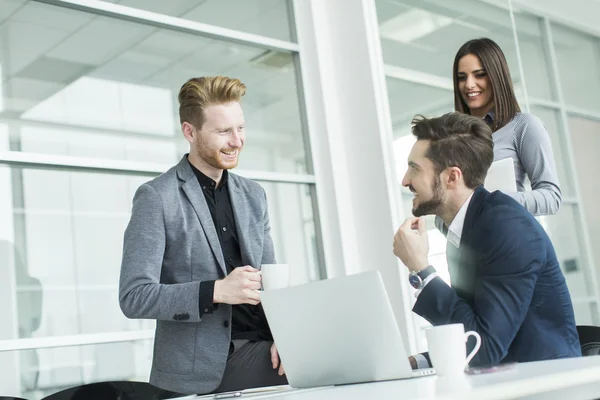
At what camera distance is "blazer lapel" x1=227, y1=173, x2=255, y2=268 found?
2.50 m

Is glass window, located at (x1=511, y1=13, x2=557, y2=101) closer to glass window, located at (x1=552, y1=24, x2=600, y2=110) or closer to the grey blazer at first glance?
glass window, located at (x1=552, y1=24, x2=600, y2=110)

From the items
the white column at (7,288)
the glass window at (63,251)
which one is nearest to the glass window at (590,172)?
the glass window at (63,251)

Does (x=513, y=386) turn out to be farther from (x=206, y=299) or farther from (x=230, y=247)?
(x=230, y=247)

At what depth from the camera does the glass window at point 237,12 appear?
414cm

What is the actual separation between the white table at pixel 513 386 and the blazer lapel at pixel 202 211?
1.16 metres

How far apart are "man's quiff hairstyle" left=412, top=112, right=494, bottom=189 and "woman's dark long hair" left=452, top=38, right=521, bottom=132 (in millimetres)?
887

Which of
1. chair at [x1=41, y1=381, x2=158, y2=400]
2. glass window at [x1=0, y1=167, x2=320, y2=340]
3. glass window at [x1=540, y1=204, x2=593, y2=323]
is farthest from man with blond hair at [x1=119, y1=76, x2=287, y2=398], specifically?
glass window at [x1=540, y1=204, x2=593, y2=323]

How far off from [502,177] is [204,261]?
100 centimetres

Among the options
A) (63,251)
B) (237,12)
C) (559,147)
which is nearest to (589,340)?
(559,147)

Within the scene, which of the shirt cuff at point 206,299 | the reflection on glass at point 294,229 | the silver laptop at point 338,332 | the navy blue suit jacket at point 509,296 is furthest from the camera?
the reflection on glass at point 294,229

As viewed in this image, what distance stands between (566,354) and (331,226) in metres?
2.94

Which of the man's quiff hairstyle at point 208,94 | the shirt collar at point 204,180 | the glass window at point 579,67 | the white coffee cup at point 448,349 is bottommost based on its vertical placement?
the white coffee cup at point 448,349

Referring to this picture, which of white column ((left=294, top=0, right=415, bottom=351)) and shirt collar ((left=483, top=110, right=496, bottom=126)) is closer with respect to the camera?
shirt collar ((left=483, top=110, right=496, bottom=126))

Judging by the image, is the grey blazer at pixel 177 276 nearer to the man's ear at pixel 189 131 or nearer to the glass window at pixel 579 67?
the man's ear at pixel 189 131
